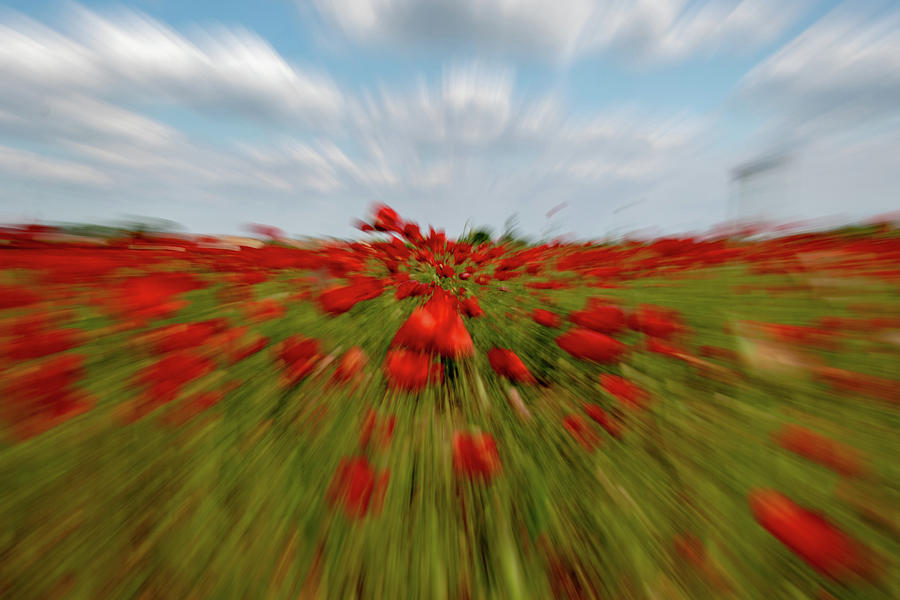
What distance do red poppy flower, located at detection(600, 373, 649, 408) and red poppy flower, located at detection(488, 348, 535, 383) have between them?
0.16 metres

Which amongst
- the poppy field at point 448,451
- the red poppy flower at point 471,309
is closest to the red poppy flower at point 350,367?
the poppy field at point 448,451

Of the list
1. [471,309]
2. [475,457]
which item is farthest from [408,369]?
[471,309]

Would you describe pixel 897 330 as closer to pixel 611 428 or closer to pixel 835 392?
pixel 835 392

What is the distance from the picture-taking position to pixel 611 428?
605 millimetres

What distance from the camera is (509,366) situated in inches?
29.8

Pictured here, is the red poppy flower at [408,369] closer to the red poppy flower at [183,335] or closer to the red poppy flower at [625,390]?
the red poppy flower at [625,390]

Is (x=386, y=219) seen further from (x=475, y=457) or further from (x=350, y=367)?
(x=475, y=457)

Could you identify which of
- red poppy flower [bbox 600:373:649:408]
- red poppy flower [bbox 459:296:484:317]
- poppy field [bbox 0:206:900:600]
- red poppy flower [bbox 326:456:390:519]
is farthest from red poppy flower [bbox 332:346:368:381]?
red poppy flower [bbox 600:373:649:408]

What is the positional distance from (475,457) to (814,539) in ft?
1.27

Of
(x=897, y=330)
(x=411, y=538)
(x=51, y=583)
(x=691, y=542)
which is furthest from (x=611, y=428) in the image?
(x=897, y=330)

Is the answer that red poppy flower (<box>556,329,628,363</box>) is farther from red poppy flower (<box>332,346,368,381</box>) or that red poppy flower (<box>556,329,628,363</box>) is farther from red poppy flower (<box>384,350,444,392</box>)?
red poppy flower (<box>332,346,368,381</box>)

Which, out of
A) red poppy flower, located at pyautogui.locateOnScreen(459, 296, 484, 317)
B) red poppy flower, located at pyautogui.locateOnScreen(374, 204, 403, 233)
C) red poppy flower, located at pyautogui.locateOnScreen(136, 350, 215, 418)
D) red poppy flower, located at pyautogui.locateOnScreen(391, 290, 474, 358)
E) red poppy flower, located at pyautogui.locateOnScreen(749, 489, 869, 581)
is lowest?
red poppy flower, located at pyautogui.locateOnScreen(136, 350, 215, 418)

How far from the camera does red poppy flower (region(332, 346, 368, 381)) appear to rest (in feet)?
2.54

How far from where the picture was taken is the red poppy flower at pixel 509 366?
74 centimetres
